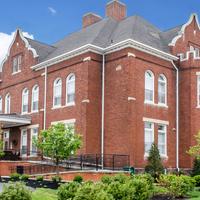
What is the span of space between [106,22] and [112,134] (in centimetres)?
1054

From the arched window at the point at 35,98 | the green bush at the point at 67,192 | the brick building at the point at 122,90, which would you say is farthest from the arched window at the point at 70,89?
the green bush at the point at 67,192

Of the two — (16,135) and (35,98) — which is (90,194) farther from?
(16,135)

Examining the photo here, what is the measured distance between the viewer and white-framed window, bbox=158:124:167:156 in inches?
1188

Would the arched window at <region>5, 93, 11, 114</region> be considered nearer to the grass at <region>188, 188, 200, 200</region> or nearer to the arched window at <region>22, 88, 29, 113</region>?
the arched window at <region>22, 88, 29, 113</region>

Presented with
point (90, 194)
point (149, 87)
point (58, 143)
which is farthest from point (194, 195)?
point (149, 87)

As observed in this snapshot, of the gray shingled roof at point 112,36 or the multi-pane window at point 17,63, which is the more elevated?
the gray shingled roof at point 112,36

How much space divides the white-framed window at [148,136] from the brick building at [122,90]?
0.07 metres

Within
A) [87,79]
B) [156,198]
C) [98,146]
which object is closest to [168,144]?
[98,146]

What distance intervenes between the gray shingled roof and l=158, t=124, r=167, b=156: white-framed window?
6063 mm

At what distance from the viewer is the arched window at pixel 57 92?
32.5 m

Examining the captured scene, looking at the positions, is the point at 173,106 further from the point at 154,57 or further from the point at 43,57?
the point at 43,57

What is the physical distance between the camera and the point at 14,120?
34.1m

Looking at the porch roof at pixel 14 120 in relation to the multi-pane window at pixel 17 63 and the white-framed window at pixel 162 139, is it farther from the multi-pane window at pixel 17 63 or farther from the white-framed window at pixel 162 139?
the white-framed window at pixel 162 139

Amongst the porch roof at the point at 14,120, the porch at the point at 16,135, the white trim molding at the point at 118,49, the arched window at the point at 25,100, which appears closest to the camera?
the white trim molding at the point at 118,49
